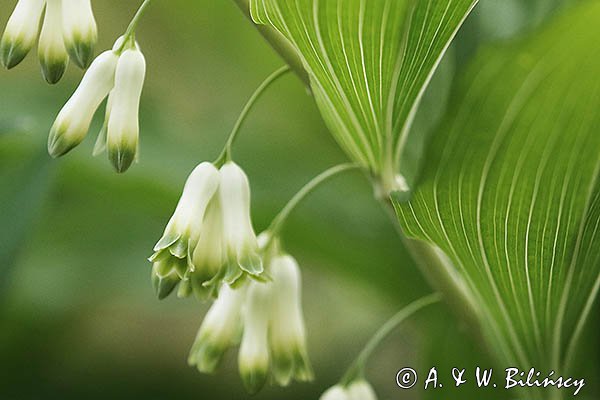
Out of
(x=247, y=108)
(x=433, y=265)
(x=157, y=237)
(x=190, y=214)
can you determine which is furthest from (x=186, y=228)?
(x=157, y=237)

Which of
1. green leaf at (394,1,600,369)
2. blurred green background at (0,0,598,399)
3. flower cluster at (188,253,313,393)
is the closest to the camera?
green leaf at (394,1,600,369)

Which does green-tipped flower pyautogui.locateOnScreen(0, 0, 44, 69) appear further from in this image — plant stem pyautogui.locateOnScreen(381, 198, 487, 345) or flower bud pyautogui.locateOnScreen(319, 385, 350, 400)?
flower bud pyautogui.locateOnScreen(319, 385, 350, 400)

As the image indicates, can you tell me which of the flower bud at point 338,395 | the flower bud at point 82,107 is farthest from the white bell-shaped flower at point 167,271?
the flower bud at point 338,395

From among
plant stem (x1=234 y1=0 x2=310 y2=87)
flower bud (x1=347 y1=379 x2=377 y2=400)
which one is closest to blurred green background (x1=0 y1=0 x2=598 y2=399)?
flower bud (x1=347 y1=379 x2=377 y2=400)

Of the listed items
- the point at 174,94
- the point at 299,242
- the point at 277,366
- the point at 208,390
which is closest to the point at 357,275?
the point at 299,242

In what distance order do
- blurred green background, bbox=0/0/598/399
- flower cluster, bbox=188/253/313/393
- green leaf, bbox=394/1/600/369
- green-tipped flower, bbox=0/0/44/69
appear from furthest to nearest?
blurred green background, bbox=0/0/598/399 < flower cluster, bbox=188/253/313/393 < green-tipped flower, bbox=0/0/44/69 < green leaf, bbox=394/1/600/369

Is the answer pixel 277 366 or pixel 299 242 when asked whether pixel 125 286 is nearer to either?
pixel 299 242
